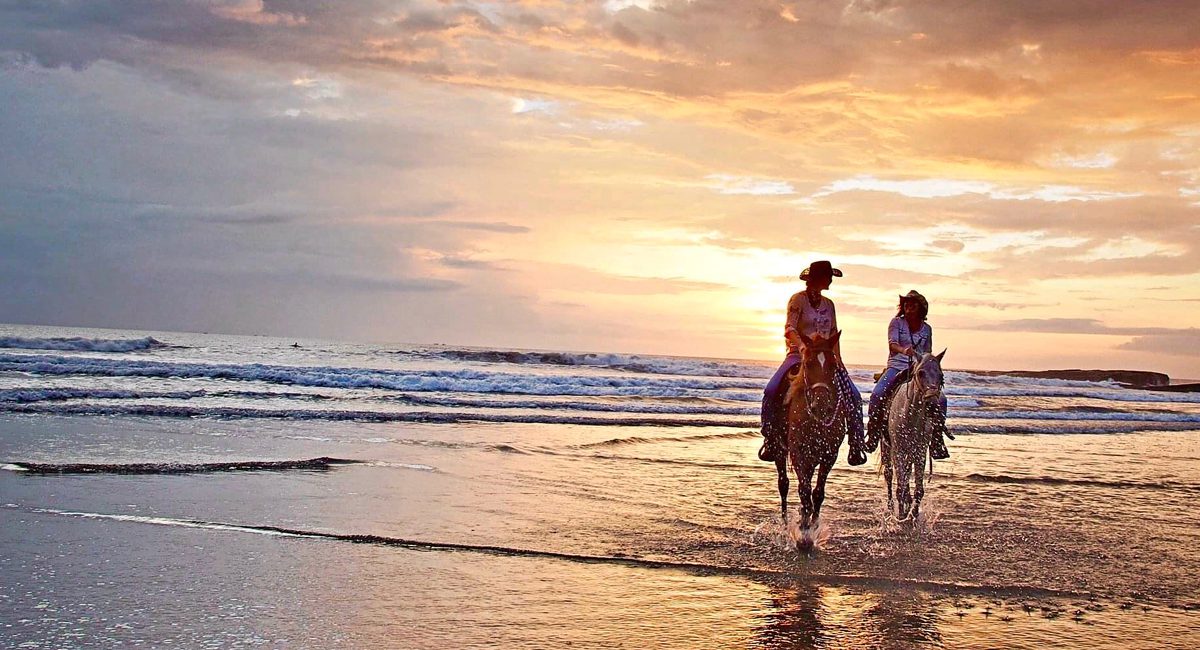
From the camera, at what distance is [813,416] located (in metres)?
7.56

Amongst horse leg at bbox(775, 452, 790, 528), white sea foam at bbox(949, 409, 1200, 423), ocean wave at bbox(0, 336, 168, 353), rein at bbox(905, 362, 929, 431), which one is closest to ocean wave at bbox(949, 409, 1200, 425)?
white sea foam at bbox(949, 409, 1200, 423)

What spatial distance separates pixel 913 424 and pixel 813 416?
74.6 inches

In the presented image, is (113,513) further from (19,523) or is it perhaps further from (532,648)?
(532,648)

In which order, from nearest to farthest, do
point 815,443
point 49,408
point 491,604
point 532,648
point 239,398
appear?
point 532,648 < point 491,604 < point 815,443 < point 49,408 < point 239,398

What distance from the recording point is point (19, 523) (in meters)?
7.33

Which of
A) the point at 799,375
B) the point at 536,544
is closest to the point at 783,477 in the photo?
the point at 799,375


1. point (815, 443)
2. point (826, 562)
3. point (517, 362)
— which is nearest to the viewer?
point (826, 562)

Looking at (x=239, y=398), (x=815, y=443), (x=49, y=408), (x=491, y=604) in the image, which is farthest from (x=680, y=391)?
(x=491, y=604)

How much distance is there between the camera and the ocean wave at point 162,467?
10086mm

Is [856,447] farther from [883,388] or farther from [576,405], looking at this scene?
[576,405]

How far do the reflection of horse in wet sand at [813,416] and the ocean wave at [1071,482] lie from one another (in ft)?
19.6

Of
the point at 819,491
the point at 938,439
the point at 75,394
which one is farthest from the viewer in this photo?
the point at 75,394

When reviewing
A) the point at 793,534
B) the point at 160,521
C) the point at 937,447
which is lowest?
the point at 160,521

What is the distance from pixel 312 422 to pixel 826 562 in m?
12.5
